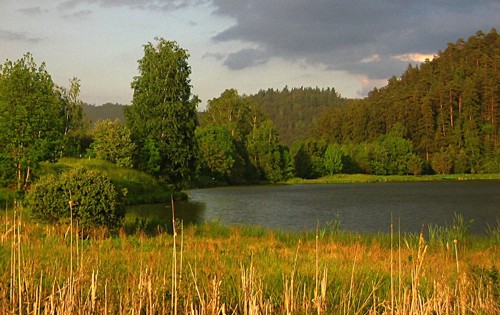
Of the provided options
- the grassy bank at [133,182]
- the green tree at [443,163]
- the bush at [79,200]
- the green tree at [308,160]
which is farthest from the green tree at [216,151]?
the bush at [79,200]

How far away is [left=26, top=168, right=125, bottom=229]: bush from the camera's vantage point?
1530 cm

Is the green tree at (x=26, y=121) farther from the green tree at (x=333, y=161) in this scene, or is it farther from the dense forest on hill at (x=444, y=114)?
the dense forest on hill at (x=444, y=114)

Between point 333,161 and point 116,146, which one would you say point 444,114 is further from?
point 116,146

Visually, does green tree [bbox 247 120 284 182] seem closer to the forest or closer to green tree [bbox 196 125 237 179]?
the forest

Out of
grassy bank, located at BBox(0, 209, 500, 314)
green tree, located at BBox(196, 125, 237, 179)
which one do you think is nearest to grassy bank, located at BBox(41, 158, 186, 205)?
grassy bank, located at BBox(0, 209, 500, 314)

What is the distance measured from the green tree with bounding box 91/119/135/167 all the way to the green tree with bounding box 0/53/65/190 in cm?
1600

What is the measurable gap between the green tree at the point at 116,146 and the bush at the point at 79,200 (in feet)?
85.2

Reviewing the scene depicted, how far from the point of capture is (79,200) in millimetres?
15398

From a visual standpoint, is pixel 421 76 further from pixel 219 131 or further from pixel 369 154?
pixel 219 131

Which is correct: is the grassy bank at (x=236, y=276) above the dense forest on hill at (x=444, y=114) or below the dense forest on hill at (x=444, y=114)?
below

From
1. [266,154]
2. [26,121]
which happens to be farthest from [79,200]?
[266,154]

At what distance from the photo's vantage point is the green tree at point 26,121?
2408cm

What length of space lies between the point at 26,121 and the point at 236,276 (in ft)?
63.5

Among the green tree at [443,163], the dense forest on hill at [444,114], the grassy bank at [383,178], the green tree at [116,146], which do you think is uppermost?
the dense forest on hill at [444,114]
